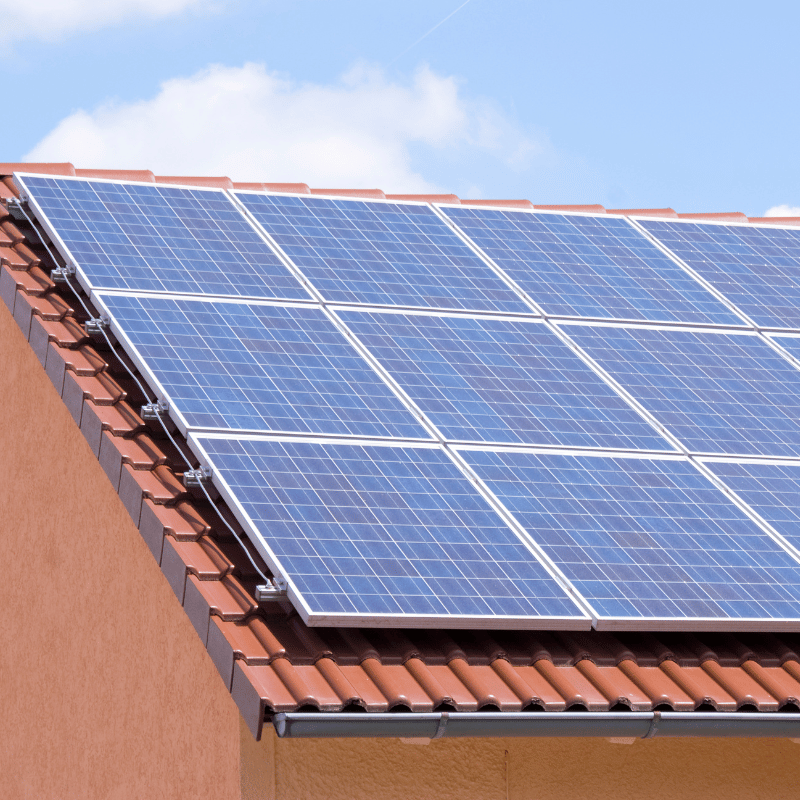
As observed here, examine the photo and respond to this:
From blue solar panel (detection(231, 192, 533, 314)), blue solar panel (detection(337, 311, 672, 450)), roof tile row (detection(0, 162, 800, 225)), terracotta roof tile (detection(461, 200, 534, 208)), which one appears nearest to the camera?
blue solar panel (detection(337, 311, 672, 450))

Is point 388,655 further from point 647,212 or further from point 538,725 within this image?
point 647,212

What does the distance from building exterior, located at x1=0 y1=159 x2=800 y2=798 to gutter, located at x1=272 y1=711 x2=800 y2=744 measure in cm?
1

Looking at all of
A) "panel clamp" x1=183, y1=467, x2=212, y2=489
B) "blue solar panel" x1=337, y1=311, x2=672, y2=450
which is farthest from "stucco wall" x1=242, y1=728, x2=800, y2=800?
"blue solar panel" x1=337, y1=311, x2=672, y2=450

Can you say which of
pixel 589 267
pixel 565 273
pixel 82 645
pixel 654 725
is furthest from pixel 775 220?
pixel 82 645

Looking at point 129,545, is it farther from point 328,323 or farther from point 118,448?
point 328,323

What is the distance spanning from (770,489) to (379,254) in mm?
3825

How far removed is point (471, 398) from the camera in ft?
30.6

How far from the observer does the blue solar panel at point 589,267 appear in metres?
11.1

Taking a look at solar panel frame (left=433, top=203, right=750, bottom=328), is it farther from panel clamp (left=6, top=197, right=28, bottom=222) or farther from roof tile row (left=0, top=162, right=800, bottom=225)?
panel clamp (left=6, top=197, right=28, bottom=222)

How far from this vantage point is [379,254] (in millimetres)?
11211

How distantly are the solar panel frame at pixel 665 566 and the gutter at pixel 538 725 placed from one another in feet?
1.63

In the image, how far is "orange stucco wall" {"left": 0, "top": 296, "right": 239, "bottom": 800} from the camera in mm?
8016

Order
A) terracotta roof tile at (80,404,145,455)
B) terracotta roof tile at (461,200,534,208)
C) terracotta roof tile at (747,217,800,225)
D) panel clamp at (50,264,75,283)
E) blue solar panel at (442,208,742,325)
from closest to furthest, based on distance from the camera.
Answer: terracotta roof tile at (80,404,145,455)
panel clamp at (50,264,75,283)
blue solar panel at (442,208,742,325)
terracotta roof tile at (461,200,534,208)
terracotta roof tile at (747,217,800,225)

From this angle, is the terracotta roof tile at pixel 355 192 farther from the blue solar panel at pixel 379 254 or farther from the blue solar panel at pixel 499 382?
the blue solar panel at pixel 499 382
